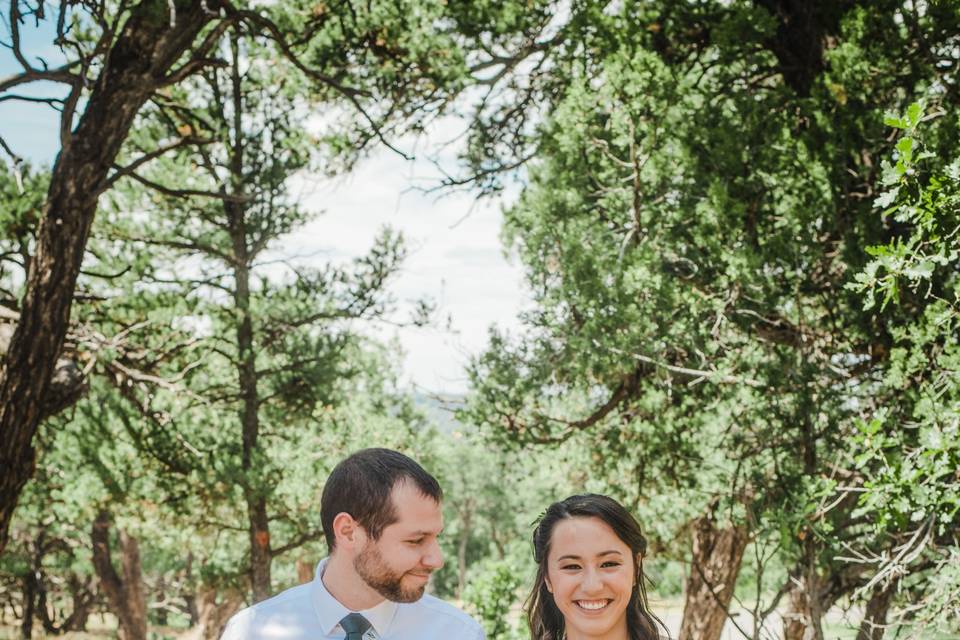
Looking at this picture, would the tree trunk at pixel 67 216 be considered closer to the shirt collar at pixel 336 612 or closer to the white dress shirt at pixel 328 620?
the white dress shirt at pixel 328 620

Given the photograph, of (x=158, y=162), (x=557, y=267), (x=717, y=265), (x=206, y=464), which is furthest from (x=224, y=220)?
(x=717, y=265)

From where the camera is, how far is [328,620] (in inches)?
88.2

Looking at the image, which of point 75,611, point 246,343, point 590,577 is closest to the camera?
point 590,577

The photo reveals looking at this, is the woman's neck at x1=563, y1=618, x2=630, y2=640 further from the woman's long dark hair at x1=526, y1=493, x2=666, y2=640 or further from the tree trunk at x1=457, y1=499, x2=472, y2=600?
the tree trunk at x1=457, y1=499, x2=472, y2=600

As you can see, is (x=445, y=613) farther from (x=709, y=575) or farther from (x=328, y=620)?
(x=709, y=575)

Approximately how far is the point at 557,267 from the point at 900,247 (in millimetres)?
3613

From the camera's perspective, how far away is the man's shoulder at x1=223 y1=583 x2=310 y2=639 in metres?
2.28

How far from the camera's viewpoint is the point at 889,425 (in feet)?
15.0

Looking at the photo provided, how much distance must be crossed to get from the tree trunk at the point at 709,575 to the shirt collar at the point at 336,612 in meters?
6.23

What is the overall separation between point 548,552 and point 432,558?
16.9 inches

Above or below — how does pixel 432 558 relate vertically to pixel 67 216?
below

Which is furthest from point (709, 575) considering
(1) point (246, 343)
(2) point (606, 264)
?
(1) point (246, 343)

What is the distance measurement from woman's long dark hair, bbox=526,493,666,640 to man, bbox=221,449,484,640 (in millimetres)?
323

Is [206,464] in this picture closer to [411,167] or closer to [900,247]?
[411,167]
